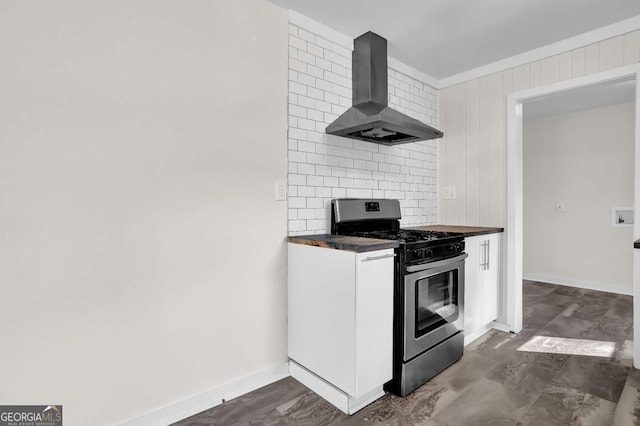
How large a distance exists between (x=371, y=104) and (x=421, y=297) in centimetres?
144

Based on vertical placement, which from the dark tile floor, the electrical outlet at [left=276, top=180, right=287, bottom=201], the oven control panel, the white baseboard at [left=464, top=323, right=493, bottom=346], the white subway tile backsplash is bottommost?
the dark tile floor

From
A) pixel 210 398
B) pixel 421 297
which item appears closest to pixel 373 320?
pixel 421 297

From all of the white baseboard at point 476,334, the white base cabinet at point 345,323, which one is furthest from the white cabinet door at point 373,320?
the white baseboard at point 476,334

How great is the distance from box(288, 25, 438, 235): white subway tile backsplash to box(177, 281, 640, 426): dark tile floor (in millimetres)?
1096

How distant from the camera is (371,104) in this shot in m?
2.49

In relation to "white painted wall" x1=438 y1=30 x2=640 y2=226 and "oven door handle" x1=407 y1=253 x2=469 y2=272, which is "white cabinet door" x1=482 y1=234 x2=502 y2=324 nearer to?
"white painted wall" x1=438 y1=30 x2=640 y2=226

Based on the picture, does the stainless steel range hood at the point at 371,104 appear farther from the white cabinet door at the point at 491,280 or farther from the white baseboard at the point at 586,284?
the white baseboard at the point at 586,284

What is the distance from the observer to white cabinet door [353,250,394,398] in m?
1.78

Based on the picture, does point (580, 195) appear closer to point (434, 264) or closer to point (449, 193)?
point (449, 193)

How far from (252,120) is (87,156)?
917 mm

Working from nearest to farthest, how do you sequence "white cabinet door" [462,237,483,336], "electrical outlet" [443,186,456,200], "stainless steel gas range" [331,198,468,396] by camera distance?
"stainless steel gas range" [331,198,468,396] < "white cabinet door" [462,237,483,336] < "electrical outlet" [443,186,456,200]

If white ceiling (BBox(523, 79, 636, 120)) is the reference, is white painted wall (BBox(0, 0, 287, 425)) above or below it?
below

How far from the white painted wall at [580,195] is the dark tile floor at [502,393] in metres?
1.92

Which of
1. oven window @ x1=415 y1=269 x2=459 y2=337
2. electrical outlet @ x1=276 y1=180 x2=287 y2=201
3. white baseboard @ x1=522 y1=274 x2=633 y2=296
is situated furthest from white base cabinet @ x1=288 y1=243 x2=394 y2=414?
white baseboard @ x1=522 y1=274 x2=633 y2=296
